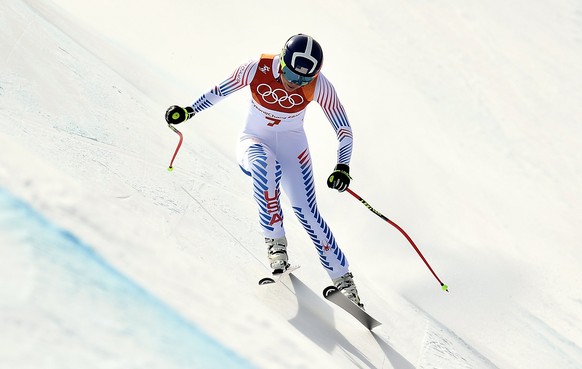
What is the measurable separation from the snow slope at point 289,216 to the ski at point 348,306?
9 centimetres

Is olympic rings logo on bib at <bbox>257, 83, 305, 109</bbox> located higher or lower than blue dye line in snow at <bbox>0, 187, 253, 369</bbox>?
higher

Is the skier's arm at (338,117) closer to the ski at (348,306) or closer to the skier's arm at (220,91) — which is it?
the skier's arm at (220,91)

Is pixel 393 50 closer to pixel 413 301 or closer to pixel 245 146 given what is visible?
pixel 413 301

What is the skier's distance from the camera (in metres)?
3.80

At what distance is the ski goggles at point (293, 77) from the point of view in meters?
3.71

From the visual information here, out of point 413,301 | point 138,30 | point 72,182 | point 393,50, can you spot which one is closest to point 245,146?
point 72,182

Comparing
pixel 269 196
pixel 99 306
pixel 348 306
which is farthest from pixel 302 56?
pixel 99 306

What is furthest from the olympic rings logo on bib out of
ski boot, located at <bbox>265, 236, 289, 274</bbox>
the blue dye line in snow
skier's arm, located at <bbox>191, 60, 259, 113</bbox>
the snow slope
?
the blue dye line in snow

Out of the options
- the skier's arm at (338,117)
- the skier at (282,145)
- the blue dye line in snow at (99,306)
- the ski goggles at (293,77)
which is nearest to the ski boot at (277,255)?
the skier at (282,145)

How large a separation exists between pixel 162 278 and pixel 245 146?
1.87 m

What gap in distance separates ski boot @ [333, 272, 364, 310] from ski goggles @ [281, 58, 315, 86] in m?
1.37

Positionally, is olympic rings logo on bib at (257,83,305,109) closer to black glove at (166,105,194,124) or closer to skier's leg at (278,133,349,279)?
skier's leg at (278,133,349,279)

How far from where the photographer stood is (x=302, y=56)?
12.0 feet

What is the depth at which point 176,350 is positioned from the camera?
1.95 meters
